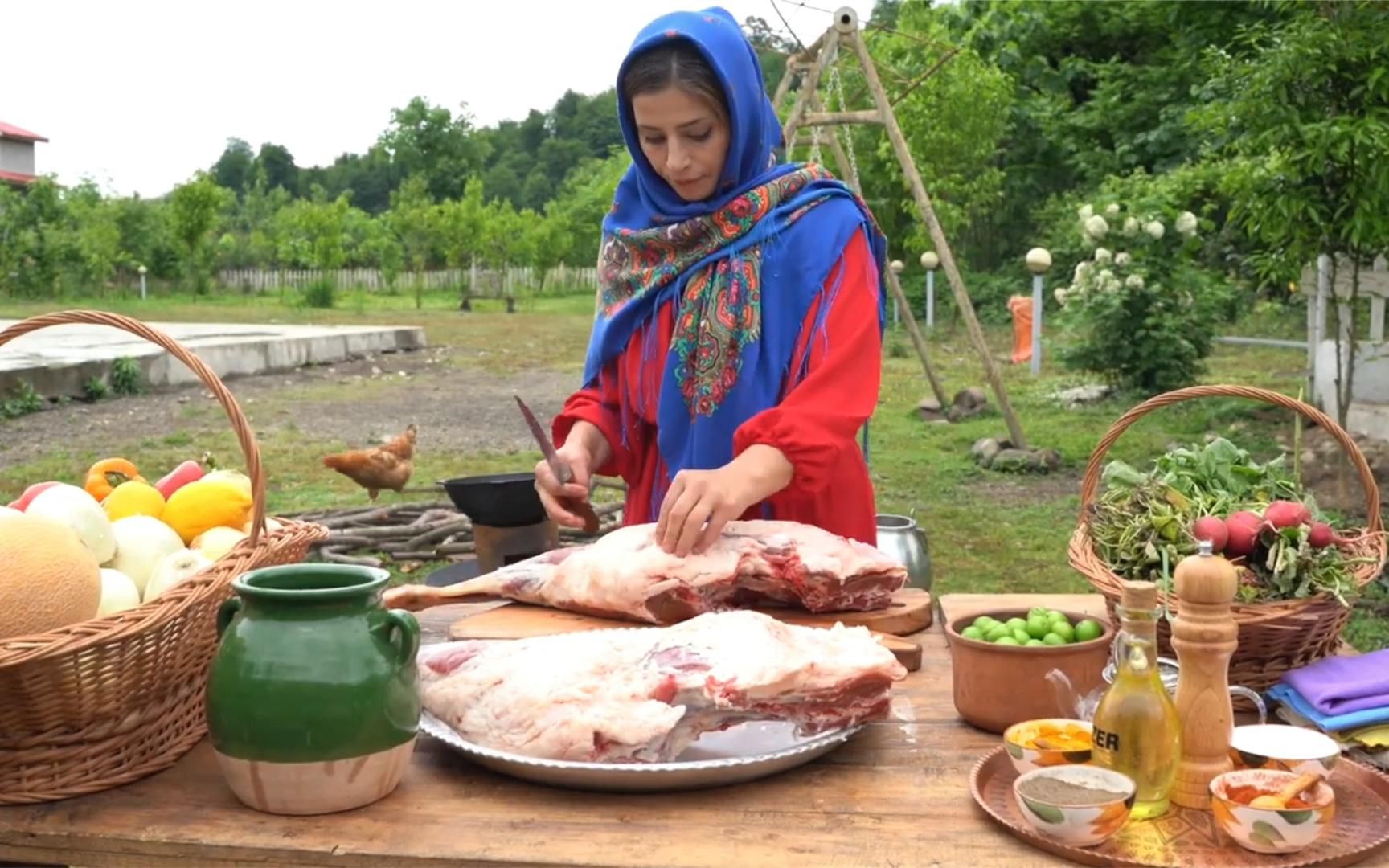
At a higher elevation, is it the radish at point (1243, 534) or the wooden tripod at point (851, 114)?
the wooden tripod at point (851, 114)

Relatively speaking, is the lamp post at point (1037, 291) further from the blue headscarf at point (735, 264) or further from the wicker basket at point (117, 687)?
the wicker basket at point (117, 687)

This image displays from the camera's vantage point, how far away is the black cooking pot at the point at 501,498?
14.0ft

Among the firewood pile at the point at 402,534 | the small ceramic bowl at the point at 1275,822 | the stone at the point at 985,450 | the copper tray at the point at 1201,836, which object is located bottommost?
the firewood pile at the point at 402,534

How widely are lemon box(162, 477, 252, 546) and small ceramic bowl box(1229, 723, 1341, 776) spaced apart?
1534mm

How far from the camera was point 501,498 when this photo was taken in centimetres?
427

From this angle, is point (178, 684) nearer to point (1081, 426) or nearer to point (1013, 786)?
point (1013, 786)

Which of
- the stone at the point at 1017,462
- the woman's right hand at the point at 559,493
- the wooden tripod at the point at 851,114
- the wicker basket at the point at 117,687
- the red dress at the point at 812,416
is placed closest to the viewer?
the wicker basket at the point at 117,687

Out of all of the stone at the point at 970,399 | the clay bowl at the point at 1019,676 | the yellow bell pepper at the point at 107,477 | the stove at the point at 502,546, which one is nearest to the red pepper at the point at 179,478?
the yellow bell pepper at the point at 107,477

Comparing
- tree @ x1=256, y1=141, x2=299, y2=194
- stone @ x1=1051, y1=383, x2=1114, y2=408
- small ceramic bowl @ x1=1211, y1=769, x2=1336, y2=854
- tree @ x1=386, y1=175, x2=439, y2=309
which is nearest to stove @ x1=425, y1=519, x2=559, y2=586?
small ceramic bowl @ x1=1211, y1=769, x2=1336, y2=854

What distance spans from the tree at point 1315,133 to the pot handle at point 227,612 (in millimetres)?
6597

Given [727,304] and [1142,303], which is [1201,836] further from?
[1142,303]

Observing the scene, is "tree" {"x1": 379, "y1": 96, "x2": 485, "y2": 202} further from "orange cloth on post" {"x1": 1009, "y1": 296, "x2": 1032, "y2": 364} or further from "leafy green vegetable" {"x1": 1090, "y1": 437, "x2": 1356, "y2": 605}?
"leafy green vegetable" {"x1": 1090, "y1": 437, "x2": 1356, "y2": 605}

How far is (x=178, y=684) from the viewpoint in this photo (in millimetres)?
1854

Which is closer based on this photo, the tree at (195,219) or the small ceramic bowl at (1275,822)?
the small ceramic bowl at (1275,822)
